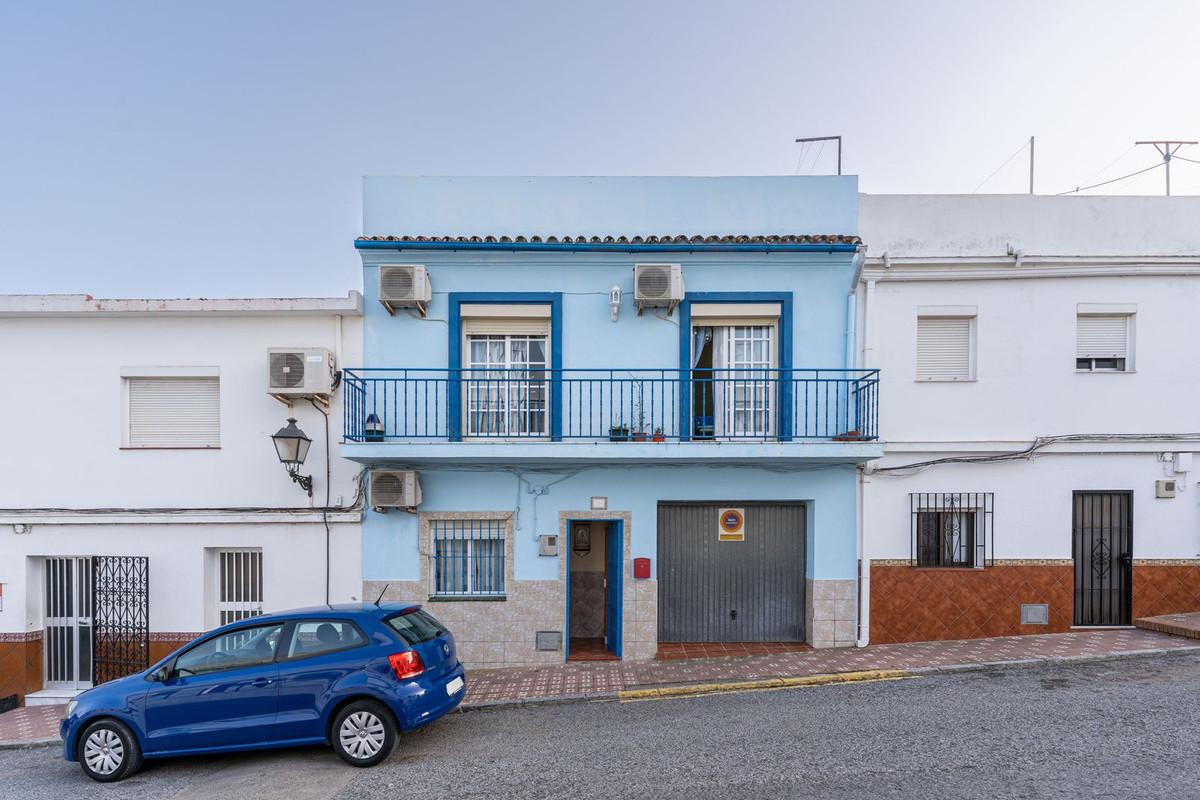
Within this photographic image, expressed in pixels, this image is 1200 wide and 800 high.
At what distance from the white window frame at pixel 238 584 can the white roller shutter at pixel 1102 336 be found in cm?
1192

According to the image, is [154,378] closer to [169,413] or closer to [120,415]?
[169,413]

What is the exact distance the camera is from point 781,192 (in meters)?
8.94

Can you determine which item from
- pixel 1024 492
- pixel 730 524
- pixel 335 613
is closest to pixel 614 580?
pixel 730 524

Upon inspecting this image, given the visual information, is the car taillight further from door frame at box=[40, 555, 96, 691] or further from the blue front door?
door frame at box=[40, 555, 96, 691]

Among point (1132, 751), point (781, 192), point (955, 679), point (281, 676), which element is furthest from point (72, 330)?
point (1132, 751)

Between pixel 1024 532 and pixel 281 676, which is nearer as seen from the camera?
A: pixel 281 676

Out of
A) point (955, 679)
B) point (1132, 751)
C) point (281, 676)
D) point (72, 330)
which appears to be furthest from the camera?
point (72, 330)

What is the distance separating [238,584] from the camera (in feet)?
28.1

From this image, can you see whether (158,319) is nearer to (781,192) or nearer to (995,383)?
(781,192)

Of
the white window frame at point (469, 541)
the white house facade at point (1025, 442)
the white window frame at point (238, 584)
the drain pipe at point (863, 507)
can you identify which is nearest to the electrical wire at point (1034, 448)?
the white house facade at point (1025, 442)

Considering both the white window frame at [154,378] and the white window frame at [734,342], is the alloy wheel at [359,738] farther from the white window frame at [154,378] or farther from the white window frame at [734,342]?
the white window frame at [734,342]

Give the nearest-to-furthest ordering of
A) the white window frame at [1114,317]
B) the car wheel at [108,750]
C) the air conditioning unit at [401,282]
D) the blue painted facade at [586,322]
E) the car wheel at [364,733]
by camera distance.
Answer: the car wheel at [364,733], the car wheel at [108,750], the air conditioning unit at [401,282], the blue painted facade at [586,322], the white window frame at [1114,317]

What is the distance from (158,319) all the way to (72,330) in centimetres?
118

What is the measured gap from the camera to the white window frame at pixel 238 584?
8547 millimetres
